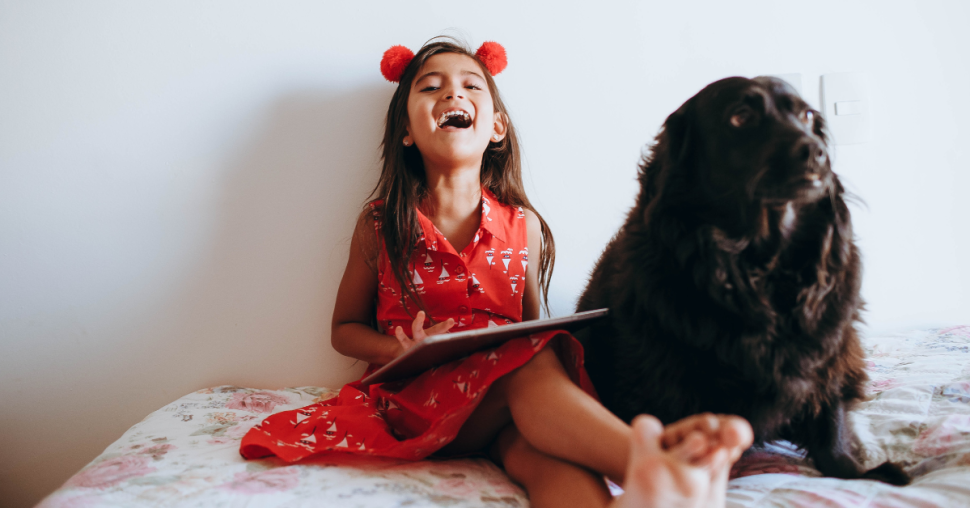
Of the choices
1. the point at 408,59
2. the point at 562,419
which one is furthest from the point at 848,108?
the point at 562,419

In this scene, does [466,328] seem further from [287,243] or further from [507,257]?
[287,243]

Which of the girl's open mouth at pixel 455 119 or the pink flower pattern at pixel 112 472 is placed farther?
the girl's open mouth at pixel 455 119

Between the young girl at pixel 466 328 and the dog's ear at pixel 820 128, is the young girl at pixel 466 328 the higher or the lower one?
the lower one

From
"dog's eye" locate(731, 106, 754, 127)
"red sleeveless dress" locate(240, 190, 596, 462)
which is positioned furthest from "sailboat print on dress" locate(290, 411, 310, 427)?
"dog's eye" locate(731, 106, 754, 127)

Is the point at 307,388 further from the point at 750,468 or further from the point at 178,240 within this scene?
the point at 750,468

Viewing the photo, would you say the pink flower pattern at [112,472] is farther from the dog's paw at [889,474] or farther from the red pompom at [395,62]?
the dog's paw at [889,474]

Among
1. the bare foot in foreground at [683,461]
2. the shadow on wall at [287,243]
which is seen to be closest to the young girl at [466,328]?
the bare foot in foreground at [683,461]

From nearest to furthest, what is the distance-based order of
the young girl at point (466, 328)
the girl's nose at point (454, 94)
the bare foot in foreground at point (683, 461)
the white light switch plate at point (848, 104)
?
the bare foot in foreground at point (683, 461), the young girl at point (466, 328), the girl's nose at point (454, 94), the white light switch plate at point (848, 104)

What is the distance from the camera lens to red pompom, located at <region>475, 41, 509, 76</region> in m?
1.40

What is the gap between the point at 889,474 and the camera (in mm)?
805

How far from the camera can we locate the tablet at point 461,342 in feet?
2.47

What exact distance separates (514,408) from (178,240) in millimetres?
1105

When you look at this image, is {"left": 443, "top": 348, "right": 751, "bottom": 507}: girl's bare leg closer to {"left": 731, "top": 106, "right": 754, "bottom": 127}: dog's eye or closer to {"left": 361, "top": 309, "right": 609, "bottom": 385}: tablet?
{"left": 361, "top": 309, "right": 609, "bottom": 385}: tablet

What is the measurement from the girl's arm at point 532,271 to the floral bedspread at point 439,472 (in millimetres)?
560
